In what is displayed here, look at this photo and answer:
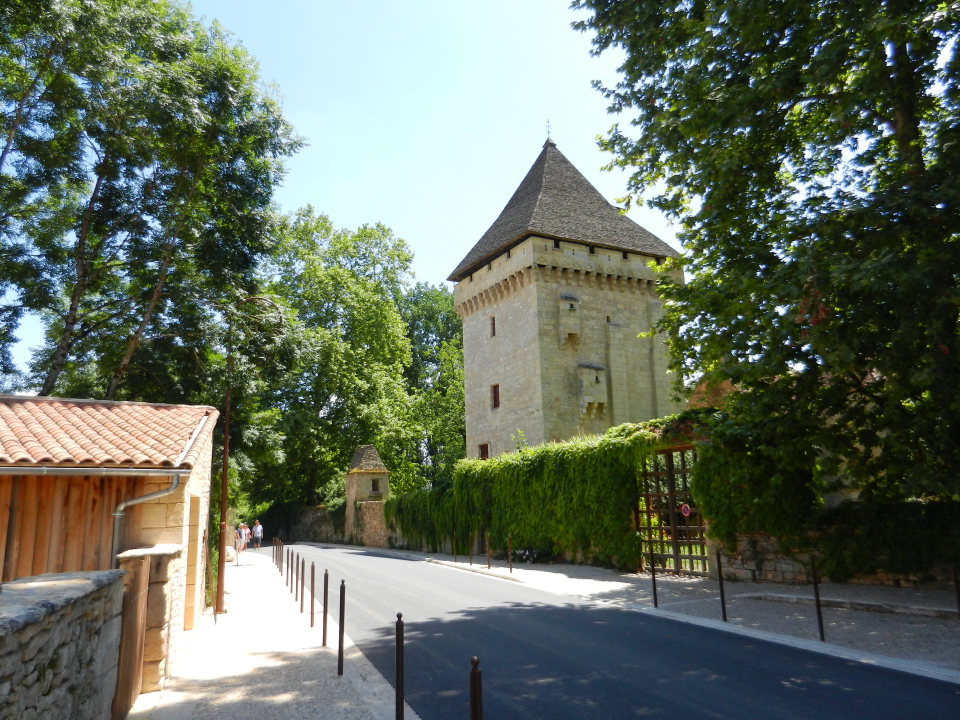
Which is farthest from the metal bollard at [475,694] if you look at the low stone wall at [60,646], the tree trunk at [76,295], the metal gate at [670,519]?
the tree trunk at [76,295]

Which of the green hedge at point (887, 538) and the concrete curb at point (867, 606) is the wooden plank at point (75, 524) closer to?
the concrete curb at point (867, 606)

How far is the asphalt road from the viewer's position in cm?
561

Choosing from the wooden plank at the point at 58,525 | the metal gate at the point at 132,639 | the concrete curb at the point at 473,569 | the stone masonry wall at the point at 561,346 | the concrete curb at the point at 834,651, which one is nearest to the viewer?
the metal gate at the point at 132,639

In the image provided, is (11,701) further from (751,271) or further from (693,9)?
(693,9)

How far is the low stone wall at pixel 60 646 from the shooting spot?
3.17 m

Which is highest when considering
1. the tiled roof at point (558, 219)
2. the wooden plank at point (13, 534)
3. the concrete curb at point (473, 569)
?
the tiled roof at point (558, 219)

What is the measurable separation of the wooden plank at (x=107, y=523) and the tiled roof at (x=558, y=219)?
77.9ft

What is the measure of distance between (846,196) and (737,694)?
740 centimetres

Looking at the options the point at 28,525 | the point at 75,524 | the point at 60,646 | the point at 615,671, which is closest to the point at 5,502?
the point at 28,525

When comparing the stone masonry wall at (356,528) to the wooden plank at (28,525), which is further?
the stone masonry wall at (356,528)

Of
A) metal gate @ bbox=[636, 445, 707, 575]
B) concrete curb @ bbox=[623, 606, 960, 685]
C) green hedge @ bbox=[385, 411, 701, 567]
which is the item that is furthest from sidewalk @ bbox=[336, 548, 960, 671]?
green hedge @ bbox=[385, 411, 701, 567]

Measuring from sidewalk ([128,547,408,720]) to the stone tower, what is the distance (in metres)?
18.9

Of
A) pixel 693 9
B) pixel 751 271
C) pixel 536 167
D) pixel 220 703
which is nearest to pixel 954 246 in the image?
pixel 751 271

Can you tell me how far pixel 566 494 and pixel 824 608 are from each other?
29.6 ft
